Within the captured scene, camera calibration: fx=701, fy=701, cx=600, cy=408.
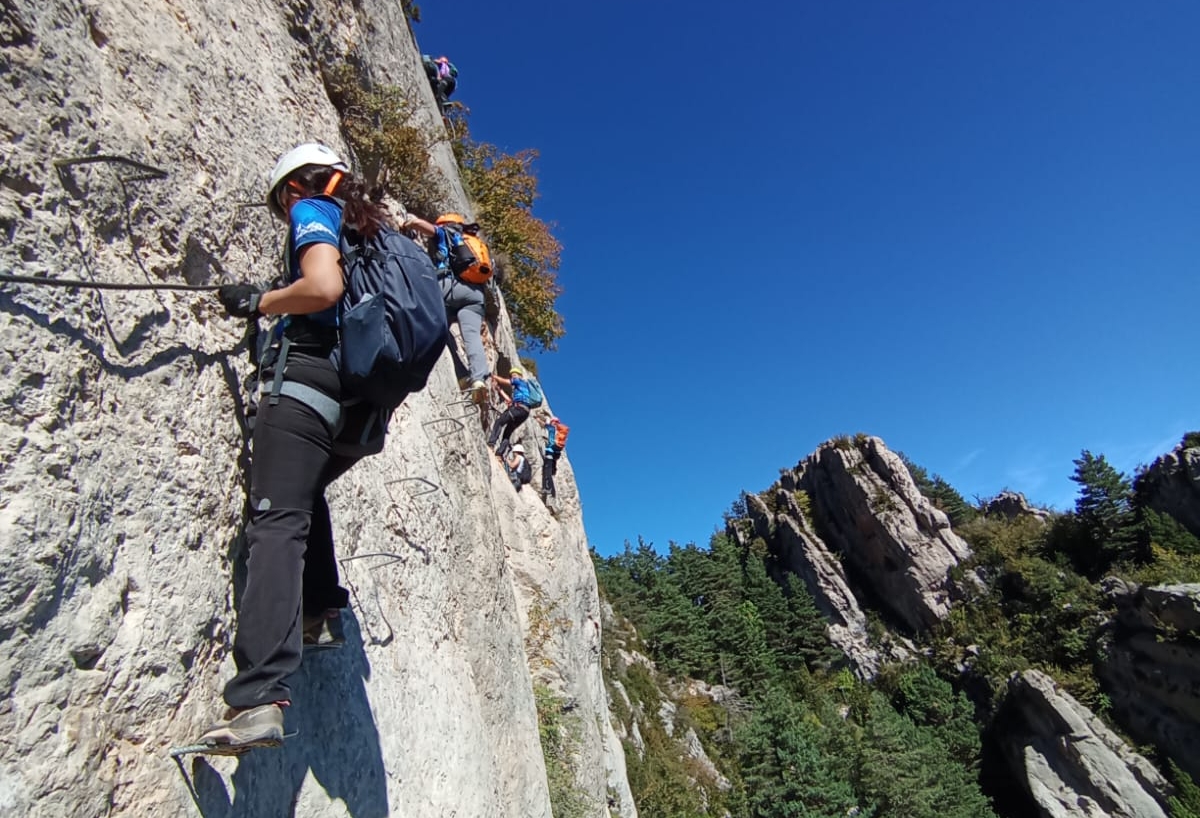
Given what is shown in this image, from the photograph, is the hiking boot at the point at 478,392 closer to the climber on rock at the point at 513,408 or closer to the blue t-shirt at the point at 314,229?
the climber on rock at the point at 513,408

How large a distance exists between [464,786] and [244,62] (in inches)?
194

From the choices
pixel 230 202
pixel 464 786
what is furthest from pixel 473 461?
pixel 230 202

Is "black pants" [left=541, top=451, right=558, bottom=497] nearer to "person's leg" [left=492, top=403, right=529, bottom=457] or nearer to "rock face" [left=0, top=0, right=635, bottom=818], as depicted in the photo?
"person's leg" [left=492, top=403, right=529, bottom=457]

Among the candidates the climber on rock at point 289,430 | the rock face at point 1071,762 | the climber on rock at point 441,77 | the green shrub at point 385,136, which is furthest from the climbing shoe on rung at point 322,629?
the rock face at point 1071,762

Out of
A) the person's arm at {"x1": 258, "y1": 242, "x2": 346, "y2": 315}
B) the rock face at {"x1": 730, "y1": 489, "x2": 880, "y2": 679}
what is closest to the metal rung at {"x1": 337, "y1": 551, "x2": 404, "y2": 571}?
the person's arm at {"x1": 258, "y1": 242, "x2": 346, "y2": 315}

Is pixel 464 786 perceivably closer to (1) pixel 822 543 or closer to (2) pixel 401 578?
(2) pixel 401 578

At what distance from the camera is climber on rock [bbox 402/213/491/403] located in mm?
7645

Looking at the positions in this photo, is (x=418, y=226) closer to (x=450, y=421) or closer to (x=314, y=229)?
(x=450, y=421)

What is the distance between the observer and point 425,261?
3.07 metres

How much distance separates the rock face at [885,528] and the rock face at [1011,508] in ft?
30.9

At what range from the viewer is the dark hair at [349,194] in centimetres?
294

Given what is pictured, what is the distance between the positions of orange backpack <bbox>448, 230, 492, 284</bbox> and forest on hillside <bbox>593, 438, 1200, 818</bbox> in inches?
1000

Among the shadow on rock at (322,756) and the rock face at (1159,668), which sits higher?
the rock face at (1159,668)

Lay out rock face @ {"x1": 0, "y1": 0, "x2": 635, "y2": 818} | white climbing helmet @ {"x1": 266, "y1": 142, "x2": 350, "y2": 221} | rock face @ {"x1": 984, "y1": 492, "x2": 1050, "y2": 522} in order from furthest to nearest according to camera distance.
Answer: rock face @ {"x1": 984, "y1": 492, "x2": 1050, "y2": 522}, white climbing helmet @ {"x1": 266, "y1": 142, "x2": 350, "y2": 221}, rock face @ {"x1": 0, "y1": 0, "x2": 635, "y2": 818}
